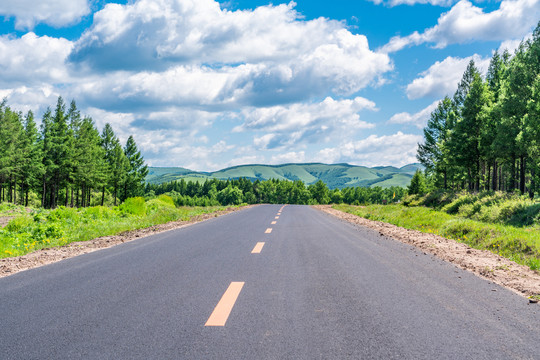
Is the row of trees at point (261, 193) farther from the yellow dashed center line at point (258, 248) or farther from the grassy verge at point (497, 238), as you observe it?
the yellow dashed center line at point (258, 248)

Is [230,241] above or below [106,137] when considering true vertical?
below

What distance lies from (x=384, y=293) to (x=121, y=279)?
3.98 meters

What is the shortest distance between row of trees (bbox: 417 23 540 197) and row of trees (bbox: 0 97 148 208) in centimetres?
4867

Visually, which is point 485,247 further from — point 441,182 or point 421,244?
point 441,182

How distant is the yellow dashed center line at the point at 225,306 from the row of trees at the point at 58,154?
46.0 metres

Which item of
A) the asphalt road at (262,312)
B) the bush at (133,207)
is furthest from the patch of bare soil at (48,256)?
the bush at (133,207)

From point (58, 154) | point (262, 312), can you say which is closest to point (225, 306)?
point (262, 312)

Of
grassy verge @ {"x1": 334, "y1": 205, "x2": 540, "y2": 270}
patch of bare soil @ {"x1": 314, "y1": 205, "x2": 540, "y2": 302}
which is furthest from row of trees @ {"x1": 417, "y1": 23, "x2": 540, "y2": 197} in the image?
patch of bare soil @ {"x1": 314, "y1": 205, "x2": 540, "y2": 302}

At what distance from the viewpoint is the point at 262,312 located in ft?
13.0

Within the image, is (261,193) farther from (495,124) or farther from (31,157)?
(495,124)

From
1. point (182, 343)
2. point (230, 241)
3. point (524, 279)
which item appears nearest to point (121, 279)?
point (182, 343)

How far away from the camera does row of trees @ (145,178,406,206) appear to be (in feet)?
442

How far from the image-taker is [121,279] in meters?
5.58

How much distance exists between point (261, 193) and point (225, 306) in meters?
145
